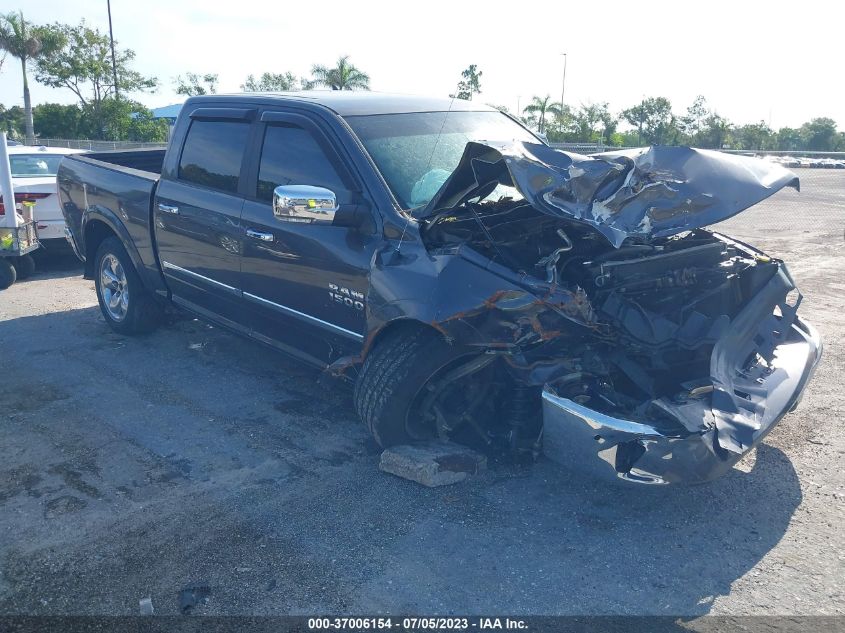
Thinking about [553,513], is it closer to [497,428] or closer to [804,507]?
[497,428]

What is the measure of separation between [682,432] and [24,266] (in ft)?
27.3

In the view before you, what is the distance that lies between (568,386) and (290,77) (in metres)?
46.0

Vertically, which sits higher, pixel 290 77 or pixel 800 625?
pixel 290 77

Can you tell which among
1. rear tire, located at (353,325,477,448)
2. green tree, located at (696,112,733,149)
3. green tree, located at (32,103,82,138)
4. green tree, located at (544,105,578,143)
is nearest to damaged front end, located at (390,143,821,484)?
rear tire, located at (353,325,477,448)

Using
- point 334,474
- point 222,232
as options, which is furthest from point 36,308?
point 334,474

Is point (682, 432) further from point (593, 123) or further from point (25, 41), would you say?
point (25, 41)

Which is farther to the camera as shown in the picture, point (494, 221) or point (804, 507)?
point (494, 221)

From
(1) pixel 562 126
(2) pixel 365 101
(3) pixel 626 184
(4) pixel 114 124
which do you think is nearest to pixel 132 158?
(2) pixel 365 101

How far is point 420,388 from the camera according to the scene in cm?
395

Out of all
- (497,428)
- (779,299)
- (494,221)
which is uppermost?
(494,221)

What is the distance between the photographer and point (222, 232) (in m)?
5.12

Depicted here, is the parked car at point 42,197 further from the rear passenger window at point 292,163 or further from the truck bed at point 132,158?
the rear passenger window at point 292,163

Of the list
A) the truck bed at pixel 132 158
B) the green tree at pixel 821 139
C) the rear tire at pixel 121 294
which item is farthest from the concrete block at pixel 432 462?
the green tree at pixel 821 139

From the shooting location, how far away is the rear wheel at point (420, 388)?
3.89 metres
